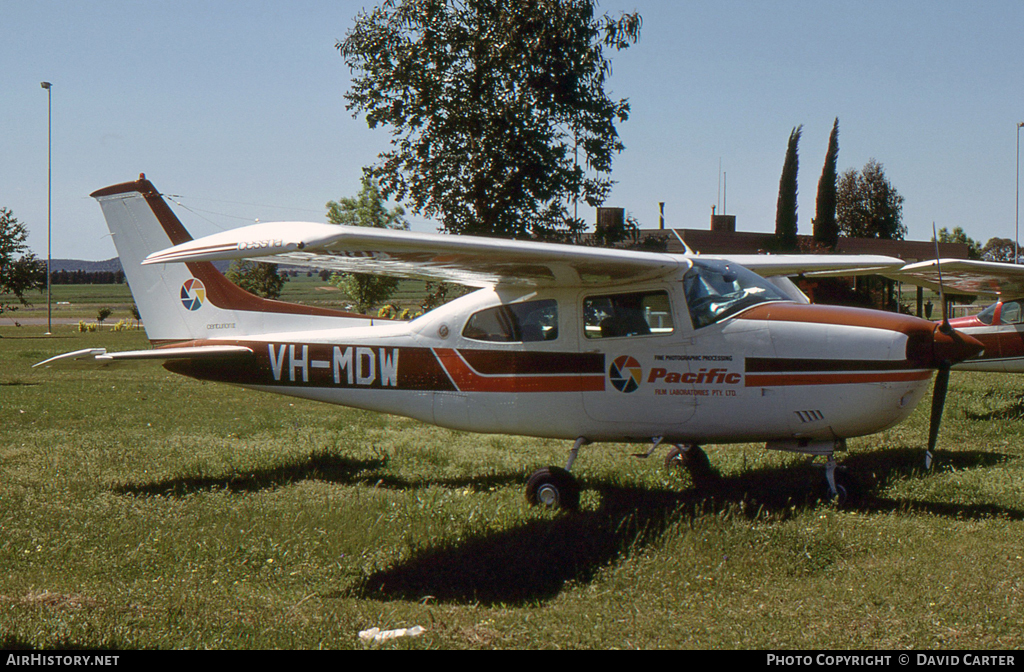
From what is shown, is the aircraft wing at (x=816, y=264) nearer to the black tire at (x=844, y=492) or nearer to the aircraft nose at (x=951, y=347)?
the aircraft nose at (x=951, y=347)

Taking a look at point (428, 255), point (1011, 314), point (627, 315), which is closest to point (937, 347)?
point (627, 315)

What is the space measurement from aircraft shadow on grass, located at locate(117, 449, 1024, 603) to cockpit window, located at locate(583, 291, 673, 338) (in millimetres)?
1576

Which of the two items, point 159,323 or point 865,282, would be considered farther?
point 865,282

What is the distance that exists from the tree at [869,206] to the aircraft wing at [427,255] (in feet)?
210

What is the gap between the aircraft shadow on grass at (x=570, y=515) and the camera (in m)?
5.45

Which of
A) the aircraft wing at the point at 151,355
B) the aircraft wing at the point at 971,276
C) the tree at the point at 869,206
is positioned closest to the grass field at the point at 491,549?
the aircraft wing at the point at 151,355

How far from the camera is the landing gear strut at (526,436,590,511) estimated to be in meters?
7.19

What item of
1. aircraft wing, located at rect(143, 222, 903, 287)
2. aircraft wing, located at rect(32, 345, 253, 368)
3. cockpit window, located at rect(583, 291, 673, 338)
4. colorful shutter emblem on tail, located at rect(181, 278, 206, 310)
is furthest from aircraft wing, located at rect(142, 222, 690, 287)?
colorful shutter emblem on tail, located at rect(181, 278, 206, 310)

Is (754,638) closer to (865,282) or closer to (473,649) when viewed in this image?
(473,649)

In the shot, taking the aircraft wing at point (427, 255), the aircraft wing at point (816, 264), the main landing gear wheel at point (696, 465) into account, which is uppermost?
the aircraft wing at point (816, 264)

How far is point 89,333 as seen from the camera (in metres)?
39.8

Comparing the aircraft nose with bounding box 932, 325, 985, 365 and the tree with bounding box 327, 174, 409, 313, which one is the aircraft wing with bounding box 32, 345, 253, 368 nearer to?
the aircraft nose with bounding box 932, 325, 985, 365

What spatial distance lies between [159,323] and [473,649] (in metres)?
6.78

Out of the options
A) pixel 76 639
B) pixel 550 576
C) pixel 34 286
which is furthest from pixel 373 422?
pixel 34 286
